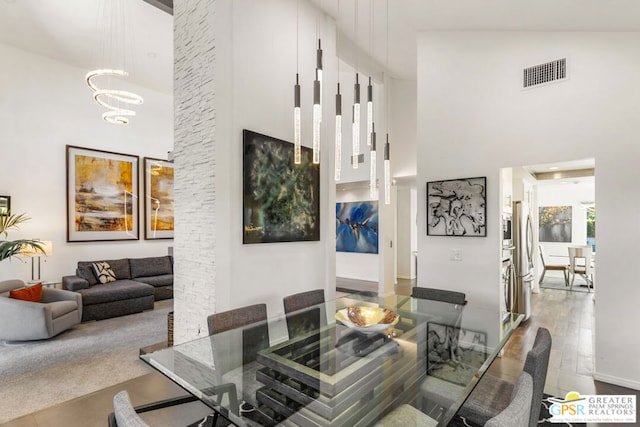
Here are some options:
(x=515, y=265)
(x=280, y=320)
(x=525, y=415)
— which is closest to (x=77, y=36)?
(x=280, y=320)

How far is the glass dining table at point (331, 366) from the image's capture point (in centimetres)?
138

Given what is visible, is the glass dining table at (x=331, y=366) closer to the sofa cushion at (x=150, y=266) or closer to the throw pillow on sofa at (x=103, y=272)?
the throw pillow on sofa at (x=103, y=272)

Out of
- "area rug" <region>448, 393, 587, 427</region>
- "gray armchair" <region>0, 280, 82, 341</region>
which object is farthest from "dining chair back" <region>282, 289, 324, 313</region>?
"gray armchair" <region>0, 280, 82, 341</region>

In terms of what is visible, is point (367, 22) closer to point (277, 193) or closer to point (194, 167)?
point (277, 193)

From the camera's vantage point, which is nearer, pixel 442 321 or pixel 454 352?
pixel 454 352

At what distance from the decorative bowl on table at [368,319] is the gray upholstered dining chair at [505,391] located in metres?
0.65

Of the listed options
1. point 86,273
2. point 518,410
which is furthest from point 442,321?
point 86,273

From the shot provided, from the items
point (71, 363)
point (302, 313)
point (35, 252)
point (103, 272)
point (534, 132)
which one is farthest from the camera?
point (103, 272)

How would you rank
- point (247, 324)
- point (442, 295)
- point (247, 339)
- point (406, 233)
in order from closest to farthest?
1. point (247, 339)
2. point (247, 324)
3. point (442, 295)
4. point (406, 233)

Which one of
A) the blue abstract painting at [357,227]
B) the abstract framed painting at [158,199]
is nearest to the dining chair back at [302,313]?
the blue abstract painting at [357,227]

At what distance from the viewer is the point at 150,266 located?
6445 millimetres

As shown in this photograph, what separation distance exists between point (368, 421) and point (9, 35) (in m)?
7.14

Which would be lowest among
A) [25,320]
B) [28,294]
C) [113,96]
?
[25,320]

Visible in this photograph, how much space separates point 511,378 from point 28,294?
5870 millimetres
